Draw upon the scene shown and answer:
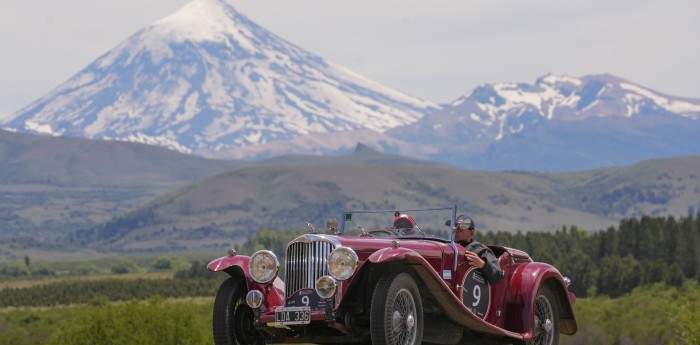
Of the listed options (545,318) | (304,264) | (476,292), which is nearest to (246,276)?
(304,264)

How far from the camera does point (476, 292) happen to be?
21.4 m

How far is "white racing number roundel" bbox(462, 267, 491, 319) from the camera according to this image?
69.0 ft

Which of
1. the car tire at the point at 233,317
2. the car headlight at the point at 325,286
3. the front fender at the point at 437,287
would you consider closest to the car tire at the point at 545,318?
the front fender at the point at 437,287

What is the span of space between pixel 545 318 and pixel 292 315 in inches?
235

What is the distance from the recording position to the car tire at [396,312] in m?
18.3

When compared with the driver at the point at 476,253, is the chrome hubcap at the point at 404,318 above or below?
below

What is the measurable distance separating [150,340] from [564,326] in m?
71.2

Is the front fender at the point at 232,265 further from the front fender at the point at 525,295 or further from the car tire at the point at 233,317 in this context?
the front fender at the point at 525,295

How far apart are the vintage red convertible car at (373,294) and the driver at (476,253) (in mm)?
117

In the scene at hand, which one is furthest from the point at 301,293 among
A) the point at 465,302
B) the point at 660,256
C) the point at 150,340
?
the point at 660,256

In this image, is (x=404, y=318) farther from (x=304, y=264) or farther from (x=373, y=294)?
(x=304, y=264)

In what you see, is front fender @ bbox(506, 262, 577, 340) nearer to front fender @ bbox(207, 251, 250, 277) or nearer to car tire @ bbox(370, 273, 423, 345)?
car tire @ bbox(370, 273, 423, 345)

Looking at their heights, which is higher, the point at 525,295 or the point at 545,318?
the point at 525,295

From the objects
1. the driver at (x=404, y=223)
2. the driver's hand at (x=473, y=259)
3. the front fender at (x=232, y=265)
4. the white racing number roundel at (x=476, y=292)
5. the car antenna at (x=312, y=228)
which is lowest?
the white racing number roundel at (x=476, y=292)
